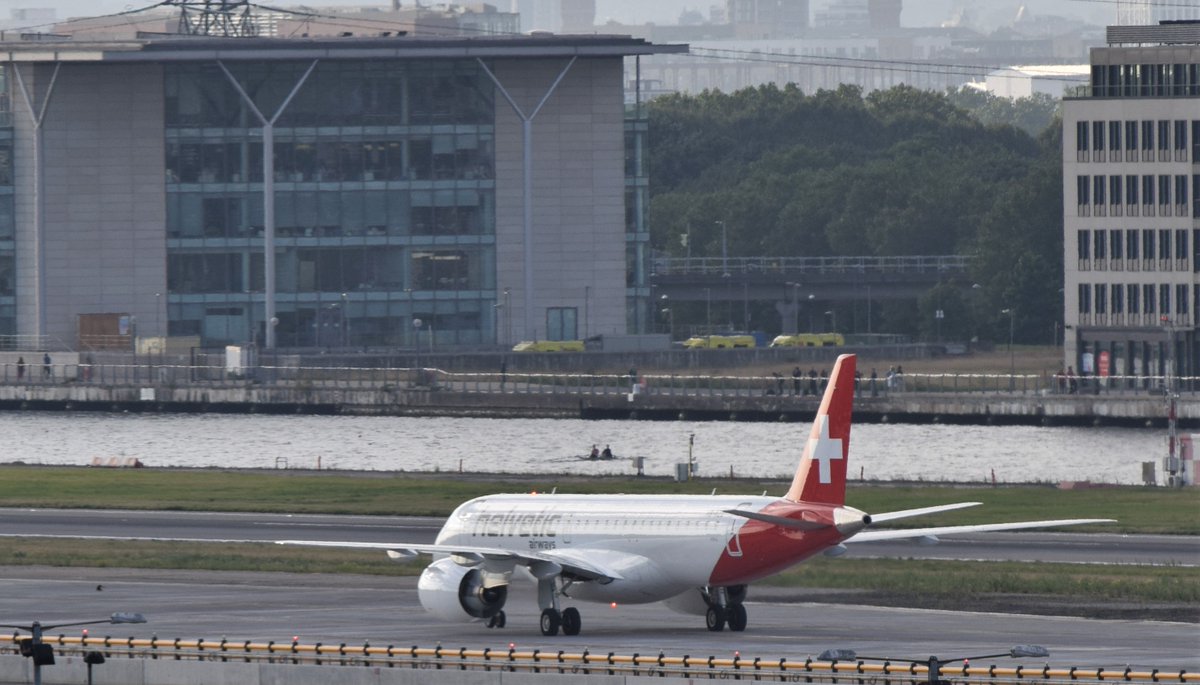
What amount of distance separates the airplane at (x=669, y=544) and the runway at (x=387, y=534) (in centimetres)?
1378

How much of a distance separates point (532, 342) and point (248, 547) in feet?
395

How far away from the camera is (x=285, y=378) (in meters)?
182

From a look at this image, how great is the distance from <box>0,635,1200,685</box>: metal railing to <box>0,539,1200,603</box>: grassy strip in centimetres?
1545

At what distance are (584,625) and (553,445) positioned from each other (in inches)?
3475

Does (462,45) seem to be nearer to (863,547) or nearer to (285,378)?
(285,378)

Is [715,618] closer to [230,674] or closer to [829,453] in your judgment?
[829,453]

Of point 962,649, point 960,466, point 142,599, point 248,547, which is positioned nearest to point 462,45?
point 960,466

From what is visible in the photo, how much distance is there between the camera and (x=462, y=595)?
2168 inches

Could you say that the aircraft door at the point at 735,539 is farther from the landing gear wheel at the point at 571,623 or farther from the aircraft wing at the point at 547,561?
the landing gear wheel at the point at 571,623

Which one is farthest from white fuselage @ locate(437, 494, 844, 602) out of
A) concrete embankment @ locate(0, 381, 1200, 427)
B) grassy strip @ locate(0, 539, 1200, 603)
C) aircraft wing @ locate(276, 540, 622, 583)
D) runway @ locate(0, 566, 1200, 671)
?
concrete embankment @ locate(0, 381, 1200, 427)

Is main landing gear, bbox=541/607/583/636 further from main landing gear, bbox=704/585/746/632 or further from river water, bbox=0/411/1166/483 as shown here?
river water, bbox=0/411/1166/483

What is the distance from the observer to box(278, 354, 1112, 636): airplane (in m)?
52.3

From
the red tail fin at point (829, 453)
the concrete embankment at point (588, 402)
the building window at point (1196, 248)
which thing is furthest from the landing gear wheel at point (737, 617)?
the building window at point (1196, 248)

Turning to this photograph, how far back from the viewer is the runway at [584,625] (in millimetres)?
51219
